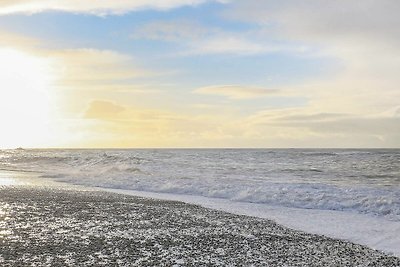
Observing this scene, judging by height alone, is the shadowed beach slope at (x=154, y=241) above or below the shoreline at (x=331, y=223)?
above

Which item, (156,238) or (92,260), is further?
(156,238)

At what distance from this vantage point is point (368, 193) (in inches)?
977

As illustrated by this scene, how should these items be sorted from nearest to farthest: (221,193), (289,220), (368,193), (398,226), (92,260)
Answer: (92,260) → (398,226) → (289,220) → (368,193) → (221,193)

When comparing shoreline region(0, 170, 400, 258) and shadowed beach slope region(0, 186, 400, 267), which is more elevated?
shadowed beach slope region(0, 186, 400, 267)

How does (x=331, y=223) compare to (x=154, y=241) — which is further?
(x=331, y=223)

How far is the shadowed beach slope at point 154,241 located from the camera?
1108 centimetres

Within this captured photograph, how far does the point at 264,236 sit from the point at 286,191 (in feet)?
39.6

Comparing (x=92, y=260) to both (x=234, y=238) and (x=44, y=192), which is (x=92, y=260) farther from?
(x=44, y=192)

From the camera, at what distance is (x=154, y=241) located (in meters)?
13.3

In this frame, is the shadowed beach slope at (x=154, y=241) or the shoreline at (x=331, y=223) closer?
the shadowed beach slope at (x=154, y=241)

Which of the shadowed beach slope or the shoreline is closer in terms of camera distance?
the shadowed beach slope

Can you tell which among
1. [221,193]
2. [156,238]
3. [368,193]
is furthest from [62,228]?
[368,193]

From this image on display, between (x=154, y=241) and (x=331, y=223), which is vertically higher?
(x=154, y=241)

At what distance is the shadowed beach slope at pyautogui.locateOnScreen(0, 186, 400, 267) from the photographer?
11.1m
